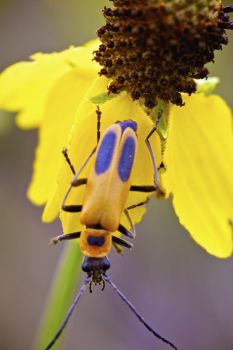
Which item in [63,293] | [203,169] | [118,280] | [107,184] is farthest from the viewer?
[118,280]

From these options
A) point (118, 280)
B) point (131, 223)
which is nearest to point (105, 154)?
point (131, 223)

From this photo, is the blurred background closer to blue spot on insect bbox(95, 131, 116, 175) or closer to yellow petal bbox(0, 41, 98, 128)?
yellow petal bbox(0, 41, 98, 128)

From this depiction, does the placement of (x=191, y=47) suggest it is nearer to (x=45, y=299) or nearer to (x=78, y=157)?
(x=78, y=157)

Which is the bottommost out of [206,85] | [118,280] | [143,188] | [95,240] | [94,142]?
[118,280]

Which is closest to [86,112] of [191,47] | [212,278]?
[191,47]

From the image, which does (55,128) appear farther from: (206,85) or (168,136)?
(206,85)

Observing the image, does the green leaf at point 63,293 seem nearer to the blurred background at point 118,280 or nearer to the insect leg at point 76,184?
the insect leg at point 76,184

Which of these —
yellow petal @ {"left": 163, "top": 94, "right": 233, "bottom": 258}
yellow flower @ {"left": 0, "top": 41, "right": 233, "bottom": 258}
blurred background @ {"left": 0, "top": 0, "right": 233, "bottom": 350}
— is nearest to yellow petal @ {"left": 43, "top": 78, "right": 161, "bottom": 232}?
yellow flower @ {"left": 0, "top": 41, "right": 233, "bottom": 258}
